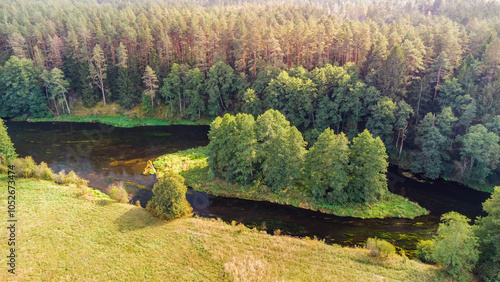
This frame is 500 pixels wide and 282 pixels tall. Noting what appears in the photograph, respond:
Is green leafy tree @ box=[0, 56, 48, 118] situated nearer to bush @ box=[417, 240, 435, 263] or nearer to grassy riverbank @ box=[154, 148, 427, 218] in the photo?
grassy riverbank @ box=[154, 148, 427, 218]

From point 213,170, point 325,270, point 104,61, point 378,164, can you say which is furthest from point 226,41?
point 325,270

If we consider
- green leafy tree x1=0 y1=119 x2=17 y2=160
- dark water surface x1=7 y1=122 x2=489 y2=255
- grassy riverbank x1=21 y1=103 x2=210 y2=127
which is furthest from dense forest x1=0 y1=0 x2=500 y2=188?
green leafy tree x1=0 y1=119 x2=17 y2=160

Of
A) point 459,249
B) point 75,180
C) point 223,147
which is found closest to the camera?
point 459,249

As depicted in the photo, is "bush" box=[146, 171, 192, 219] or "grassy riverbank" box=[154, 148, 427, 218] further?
"grassy riverbank" box=[154, 148, 427, 218]

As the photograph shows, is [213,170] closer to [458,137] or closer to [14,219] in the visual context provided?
[14,219]

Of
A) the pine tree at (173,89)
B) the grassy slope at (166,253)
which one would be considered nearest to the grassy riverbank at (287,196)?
the grassy slope at (166,253)

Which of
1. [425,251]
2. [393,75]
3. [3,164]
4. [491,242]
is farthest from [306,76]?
[3,164]

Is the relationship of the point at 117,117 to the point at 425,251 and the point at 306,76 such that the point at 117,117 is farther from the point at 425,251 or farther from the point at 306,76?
the point at 425,251
